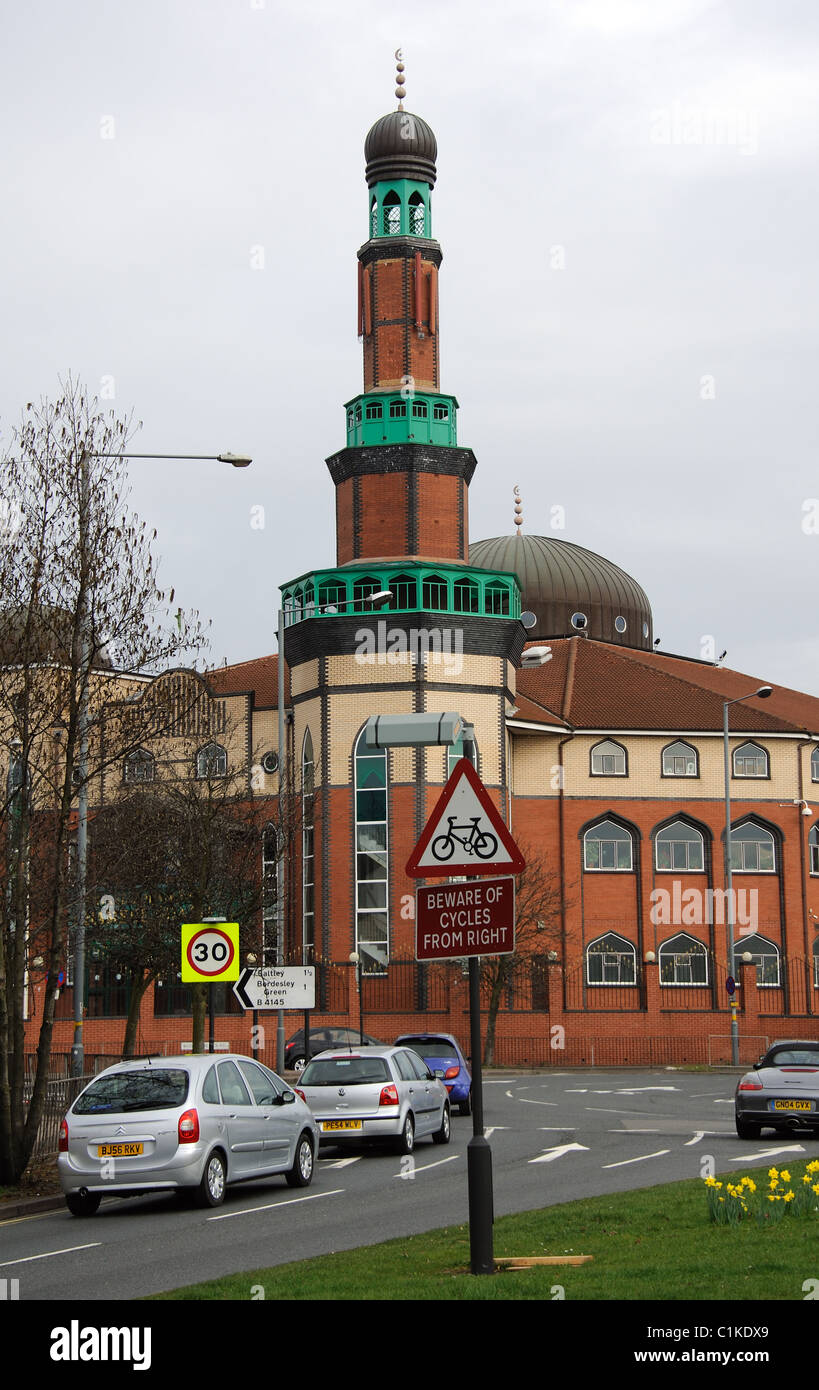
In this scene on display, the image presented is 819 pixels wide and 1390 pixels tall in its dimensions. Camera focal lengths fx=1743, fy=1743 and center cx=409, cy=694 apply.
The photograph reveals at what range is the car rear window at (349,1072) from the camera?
71.4ft

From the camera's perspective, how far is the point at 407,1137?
21688mm

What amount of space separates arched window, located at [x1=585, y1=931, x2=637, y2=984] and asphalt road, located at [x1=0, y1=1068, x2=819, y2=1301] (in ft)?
94.3

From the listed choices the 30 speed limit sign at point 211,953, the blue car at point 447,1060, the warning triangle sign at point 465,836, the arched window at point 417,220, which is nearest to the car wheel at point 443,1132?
the 30 speed limit sign at point 211,953

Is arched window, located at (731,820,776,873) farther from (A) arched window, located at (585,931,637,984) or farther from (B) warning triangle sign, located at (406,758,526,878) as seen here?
(B) warning triangle sign, located at (406,758,526,878)

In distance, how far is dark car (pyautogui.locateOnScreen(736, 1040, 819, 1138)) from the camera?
2244cm

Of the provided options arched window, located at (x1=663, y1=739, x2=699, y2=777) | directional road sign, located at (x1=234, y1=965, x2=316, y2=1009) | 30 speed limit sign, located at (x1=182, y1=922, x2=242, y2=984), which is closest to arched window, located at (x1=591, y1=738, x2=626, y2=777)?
arched window, located at (x1=663, y1=739, x2=699, y2=777)

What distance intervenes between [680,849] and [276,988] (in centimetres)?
3584

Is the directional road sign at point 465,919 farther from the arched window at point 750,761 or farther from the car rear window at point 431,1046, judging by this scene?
the arched window at point 750,761

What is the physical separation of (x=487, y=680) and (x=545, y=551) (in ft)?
74.2

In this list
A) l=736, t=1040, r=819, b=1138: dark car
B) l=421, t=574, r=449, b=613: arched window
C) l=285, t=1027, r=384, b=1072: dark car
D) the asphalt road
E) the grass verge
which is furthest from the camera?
l=421, t=574, r=449, b=613: arched window

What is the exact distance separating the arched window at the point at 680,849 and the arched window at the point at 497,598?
10099 millimetres

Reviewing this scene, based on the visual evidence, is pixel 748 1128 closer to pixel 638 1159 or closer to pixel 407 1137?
pixel 638 1159

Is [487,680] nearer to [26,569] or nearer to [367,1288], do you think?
[26,569]
